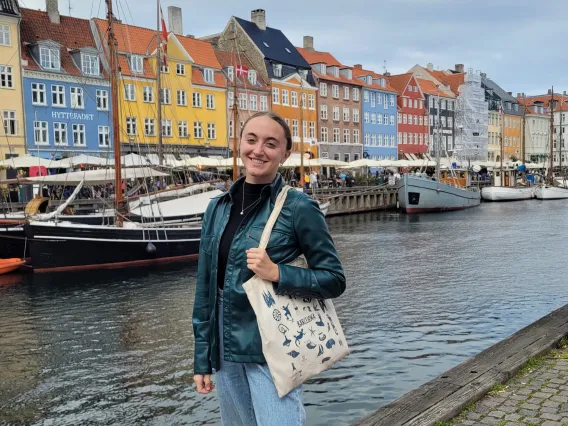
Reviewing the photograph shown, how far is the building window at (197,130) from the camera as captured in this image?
49.8 m

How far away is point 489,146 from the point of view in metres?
93.2

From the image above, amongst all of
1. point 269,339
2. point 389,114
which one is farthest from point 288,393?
point 389,114

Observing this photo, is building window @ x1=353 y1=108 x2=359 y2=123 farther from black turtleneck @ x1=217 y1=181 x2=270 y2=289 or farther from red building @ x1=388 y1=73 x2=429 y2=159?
black turtleneck @ x1=217 y1=181 x2=270 y2=289

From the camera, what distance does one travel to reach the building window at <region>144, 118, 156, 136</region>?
4591cm

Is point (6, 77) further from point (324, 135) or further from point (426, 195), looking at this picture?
point (324, 135)

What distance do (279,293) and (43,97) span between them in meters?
41.5

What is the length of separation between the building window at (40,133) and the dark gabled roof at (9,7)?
6.60 m

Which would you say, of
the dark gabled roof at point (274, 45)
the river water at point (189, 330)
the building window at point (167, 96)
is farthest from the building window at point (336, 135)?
the river water at point (189, 330)

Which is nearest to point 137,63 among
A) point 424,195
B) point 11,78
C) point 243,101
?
point 11,78

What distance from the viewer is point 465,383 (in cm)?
531

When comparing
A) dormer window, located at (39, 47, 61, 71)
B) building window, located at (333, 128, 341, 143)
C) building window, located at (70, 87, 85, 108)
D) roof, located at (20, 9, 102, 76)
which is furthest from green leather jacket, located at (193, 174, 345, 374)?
building window, located at (333, 128, 341, 143)

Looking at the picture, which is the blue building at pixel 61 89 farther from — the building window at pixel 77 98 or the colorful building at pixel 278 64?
the colorful building at pixel 278 64

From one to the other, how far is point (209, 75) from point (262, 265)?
5096 cm

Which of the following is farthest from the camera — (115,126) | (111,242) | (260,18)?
(260,18)
